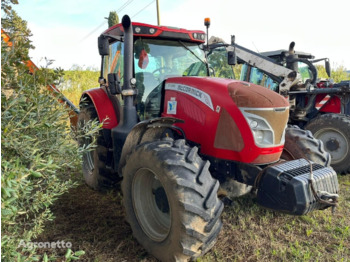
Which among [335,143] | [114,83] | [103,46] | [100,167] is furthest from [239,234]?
[335,143]

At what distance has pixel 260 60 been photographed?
639cm

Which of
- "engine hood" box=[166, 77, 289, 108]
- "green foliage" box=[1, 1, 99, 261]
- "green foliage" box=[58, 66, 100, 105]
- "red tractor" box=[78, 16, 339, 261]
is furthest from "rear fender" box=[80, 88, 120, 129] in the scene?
"green foliage" box=[58, 66, 100, 105]

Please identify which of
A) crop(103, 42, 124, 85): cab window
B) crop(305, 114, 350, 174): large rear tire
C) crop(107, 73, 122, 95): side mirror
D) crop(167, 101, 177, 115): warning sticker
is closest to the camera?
crop(167, 101, 177, 115): warning sticker

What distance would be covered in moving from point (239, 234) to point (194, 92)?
1.47 m

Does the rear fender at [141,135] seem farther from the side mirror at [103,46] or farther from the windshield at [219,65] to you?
the windshield at [219,65]

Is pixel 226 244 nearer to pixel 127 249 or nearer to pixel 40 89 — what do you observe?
pixel 127 249

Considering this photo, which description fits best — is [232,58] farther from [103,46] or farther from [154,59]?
[103,46]

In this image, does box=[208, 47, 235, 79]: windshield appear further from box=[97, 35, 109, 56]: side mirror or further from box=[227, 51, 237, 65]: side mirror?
box=[97, 35, 109, 56]: side mirror

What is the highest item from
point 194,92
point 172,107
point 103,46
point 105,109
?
point 103,46

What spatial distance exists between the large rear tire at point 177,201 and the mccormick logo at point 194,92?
0.49m

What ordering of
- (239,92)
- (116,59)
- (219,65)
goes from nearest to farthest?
(239,92) → (116,59) → (219,65)

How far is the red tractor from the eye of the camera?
7.54 feet

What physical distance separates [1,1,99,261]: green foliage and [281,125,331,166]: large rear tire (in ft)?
6.81

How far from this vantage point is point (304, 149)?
3189mm
